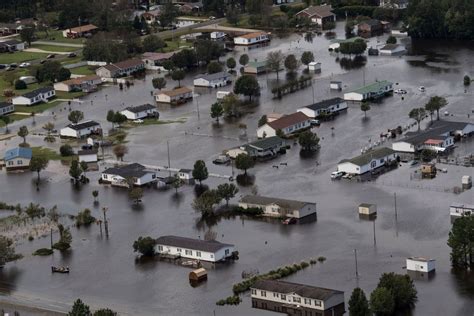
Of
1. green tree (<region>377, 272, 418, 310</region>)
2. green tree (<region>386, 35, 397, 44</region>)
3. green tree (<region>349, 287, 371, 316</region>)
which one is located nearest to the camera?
green tree (<region>349, 287, 371, 316</region>)

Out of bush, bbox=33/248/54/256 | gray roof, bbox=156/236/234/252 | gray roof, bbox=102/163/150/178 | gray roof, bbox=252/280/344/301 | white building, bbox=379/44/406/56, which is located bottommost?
white building, bbox=379/44/406/56

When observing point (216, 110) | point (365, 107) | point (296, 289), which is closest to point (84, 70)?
point (216, 110)

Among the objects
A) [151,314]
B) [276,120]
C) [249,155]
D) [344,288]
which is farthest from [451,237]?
[276,120]

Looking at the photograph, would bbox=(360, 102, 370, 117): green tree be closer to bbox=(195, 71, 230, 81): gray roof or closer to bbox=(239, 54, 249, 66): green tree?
bbox=(195, 71, 230, 81): gray roof

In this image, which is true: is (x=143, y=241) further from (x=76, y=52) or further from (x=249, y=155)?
(x=76, y=52)

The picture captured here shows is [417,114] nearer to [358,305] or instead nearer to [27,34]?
[358,305]

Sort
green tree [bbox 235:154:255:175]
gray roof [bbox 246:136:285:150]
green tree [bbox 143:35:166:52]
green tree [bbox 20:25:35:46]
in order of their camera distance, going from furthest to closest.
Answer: green tree [bbox 20:25:35:46] < green tree [bbox 143:35:166:52] < gray roof [bbox 246:136:285:150] < green tree [bbox 235:154:255:175]

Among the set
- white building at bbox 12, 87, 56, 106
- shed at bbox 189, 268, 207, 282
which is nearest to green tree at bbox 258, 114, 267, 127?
white building at bbox 12, 87, 56, 106
